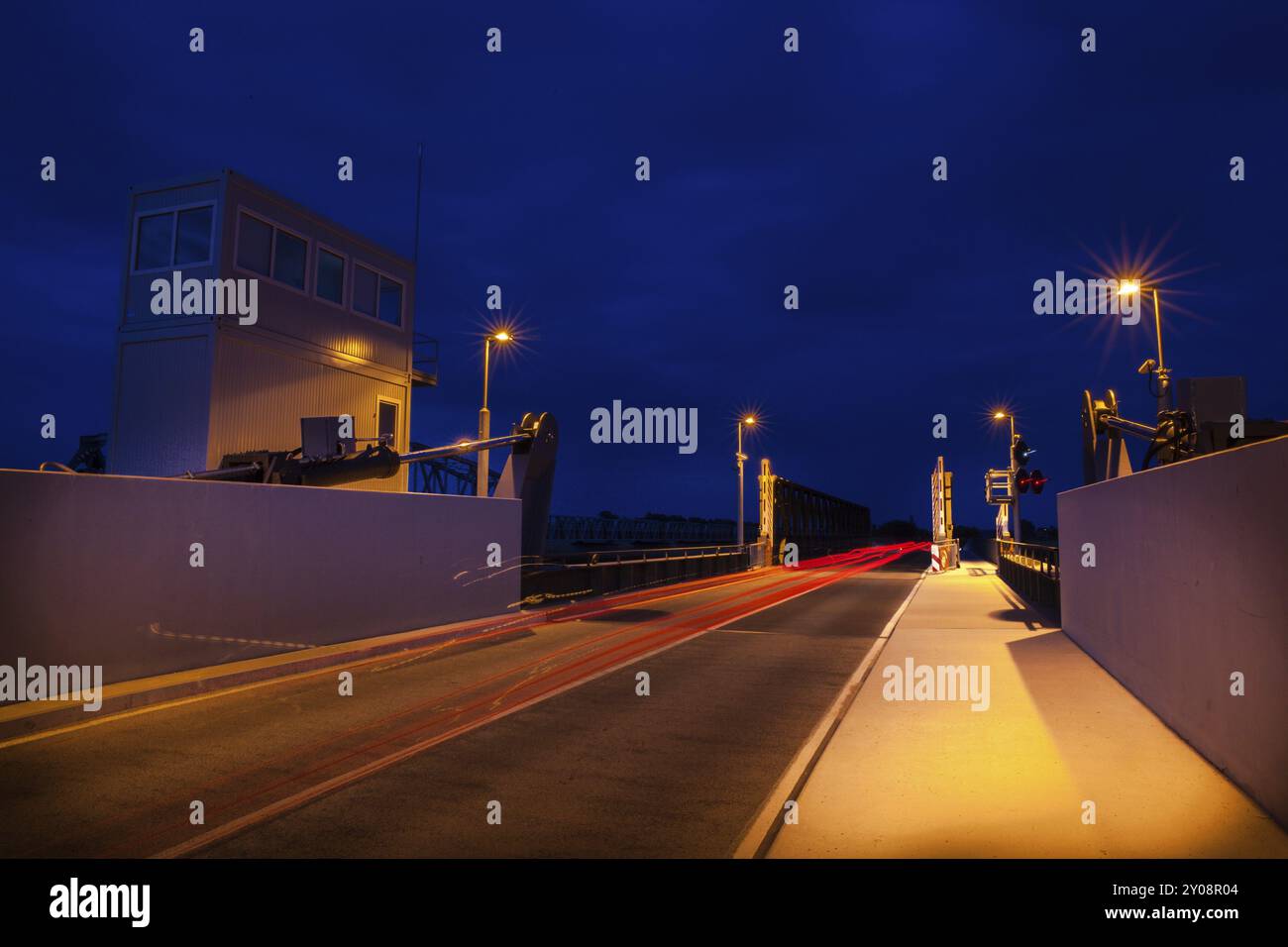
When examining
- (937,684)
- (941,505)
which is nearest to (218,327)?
(937,684)

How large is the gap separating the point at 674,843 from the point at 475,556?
12.6 m

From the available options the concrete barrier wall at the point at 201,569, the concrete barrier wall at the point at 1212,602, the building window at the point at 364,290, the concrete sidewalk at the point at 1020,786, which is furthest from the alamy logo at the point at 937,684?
the building window at the point at 364,290

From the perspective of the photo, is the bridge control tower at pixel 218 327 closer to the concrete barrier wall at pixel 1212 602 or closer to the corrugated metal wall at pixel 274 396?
the corrugated metal wall at pixel 274 396

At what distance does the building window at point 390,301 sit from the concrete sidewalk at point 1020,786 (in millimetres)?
18379

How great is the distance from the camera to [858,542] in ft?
375

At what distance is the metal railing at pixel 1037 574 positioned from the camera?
58.8 feet

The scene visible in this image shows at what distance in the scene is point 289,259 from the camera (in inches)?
797

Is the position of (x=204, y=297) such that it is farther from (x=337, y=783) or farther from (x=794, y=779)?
(x=794, y=779)

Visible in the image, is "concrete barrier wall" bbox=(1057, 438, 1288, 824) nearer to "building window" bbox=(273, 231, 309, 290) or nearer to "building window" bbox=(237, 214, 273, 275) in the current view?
"building window" bbox=(237, 214, 273, 275)

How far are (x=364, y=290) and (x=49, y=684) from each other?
53.1ft

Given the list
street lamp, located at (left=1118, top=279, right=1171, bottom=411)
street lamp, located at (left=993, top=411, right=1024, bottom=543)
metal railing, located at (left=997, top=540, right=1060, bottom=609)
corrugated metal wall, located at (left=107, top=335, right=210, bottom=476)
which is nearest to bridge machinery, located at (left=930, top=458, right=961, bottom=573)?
street lamp, located at (left=993, top=411, right=1024, bottom=543)

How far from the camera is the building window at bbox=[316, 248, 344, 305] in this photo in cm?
2125

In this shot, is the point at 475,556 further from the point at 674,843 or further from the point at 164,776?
the point at 674,843
